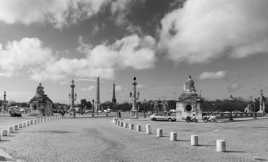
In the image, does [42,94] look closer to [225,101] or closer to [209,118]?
[209,118]

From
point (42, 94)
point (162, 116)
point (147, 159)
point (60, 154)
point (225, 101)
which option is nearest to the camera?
point (147, 159)

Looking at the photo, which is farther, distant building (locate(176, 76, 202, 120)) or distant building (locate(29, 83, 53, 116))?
distant building (locate(29, 83, 53, 116))

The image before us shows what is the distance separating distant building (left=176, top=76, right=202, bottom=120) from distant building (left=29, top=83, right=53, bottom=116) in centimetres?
4146

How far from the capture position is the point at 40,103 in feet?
287

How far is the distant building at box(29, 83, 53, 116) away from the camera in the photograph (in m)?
86.6

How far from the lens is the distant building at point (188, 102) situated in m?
56.2

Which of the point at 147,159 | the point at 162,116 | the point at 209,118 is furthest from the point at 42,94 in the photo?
the point at 147,159

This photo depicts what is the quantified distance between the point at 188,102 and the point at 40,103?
45.4 meters

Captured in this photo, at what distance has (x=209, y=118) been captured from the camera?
51.6m

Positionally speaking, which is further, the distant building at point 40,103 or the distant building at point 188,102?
the distant building at point 40,103

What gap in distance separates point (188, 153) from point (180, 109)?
4191 cm

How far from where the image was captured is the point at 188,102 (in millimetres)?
56844

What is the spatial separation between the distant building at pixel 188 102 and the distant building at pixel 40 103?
136 feet

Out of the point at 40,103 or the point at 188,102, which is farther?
the point at 40,103
